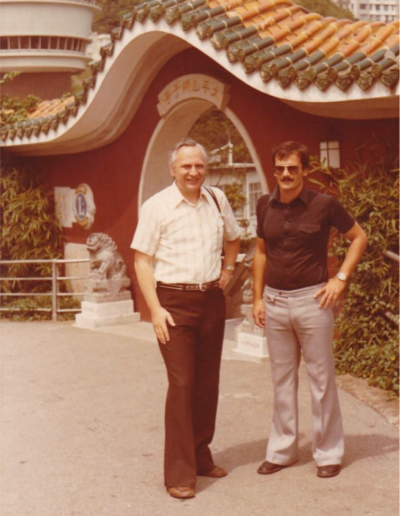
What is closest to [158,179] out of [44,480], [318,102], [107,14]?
[318,102]

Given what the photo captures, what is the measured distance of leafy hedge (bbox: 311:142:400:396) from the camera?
8.19m

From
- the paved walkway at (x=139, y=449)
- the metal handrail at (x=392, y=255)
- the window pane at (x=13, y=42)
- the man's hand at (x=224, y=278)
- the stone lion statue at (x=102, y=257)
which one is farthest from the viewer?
the window pane at (x=13, y=42)

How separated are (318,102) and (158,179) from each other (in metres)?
4.53

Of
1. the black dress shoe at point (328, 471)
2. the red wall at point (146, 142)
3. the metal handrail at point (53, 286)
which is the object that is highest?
the red wall at point (146, 142)

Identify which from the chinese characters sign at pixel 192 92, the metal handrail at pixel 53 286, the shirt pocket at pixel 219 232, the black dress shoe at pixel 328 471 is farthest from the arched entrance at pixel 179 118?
the black dress shoe at pixel 328 471

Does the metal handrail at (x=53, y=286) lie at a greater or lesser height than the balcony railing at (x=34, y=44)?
lesser

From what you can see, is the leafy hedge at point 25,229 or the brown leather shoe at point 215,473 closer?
the brown leather shoe at point 215,473

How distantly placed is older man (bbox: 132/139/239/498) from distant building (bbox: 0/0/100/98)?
Answer: 13.1 metres

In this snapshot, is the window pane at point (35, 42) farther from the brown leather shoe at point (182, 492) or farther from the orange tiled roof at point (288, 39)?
the brown leather shoe at point (182, 492)

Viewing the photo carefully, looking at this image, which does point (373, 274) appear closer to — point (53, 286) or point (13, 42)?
point (53, 286)

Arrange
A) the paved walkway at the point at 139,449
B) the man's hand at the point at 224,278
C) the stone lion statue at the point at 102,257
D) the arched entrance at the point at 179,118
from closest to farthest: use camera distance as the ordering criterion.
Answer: the paved walkway at the point at 139,449 < the man's hand at the point at 224,278 < the arched entrance at the point at 179,118 < the stone lion statue at the point at 102,257

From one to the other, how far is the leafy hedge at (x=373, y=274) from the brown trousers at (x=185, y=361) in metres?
2.85

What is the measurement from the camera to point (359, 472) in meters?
5.68

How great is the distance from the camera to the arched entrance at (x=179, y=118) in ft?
34.2
